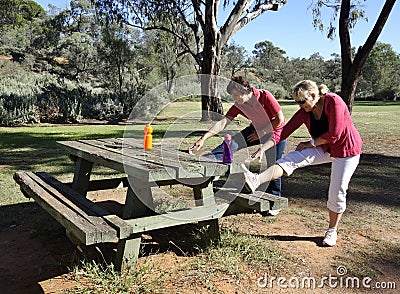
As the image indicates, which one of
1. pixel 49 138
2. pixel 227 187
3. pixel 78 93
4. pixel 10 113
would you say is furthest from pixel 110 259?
pixel 78 93

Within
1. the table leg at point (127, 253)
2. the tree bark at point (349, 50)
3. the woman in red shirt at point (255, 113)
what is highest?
the tree bark at point (349, 50)

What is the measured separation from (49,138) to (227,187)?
8.28 m

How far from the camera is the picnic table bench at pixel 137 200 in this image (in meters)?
2.78

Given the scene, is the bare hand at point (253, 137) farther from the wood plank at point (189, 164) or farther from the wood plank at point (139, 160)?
the wood plank at point (139, 160)

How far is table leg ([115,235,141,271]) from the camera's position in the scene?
9.70ft

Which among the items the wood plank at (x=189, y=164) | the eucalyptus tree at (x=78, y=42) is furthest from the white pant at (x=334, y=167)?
the eucalyptus tree at (x=78, y=42)

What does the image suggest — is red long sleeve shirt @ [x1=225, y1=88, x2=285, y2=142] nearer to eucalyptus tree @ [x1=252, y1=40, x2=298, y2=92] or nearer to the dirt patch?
the dirt patch

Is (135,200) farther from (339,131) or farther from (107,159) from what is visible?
(339,131)

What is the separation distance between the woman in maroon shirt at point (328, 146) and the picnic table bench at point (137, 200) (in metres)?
0.28

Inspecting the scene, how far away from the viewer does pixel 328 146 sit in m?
3.71

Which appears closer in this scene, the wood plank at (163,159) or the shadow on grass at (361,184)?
the wood plank at (163,159)

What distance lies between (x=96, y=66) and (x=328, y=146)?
34.0 m

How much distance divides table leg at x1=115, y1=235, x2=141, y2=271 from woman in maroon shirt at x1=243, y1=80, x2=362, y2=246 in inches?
41.1

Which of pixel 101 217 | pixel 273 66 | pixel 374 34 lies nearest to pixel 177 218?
pixel 101 217
